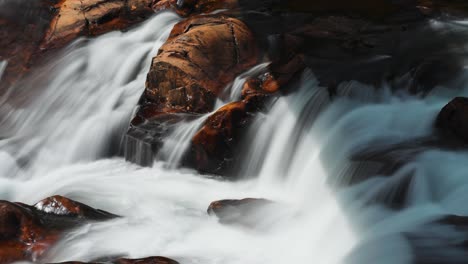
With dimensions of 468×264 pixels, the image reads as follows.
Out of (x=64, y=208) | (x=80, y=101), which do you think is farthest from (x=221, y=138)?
(x=80, y=101)

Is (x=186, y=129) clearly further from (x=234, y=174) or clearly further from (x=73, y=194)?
(x=73, y=194)

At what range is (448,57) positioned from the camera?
8922mm

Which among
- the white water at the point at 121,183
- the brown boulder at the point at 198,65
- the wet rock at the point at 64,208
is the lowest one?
the white water at the point at 121,183

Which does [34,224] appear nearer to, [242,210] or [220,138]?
[242,210]

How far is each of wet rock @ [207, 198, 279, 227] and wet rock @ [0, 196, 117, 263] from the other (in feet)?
5.26

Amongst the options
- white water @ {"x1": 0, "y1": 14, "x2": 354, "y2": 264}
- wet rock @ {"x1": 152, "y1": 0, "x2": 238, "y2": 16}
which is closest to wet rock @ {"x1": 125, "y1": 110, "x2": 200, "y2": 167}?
Result: white water @ {"x1": 0, "y1": 14, "x2": 354, "y2": 264}

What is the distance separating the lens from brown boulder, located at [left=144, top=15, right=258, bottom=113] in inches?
359

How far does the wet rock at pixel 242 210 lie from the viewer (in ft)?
22.5

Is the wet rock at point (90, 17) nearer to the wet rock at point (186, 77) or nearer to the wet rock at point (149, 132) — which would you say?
the wet rock at point (186, 77)

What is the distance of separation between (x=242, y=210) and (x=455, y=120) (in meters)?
3.03

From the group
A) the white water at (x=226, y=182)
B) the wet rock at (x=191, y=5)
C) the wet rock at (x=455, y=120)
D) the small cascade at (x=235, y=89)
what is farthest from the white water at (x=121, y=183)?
the wet rock at (x=455, y=120)

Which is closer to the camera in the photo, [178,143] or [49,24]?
[178,143]

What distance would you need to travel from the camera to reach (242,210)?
22.7ft

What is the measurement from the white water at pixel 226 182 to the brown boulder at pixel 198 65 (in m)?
0.92
